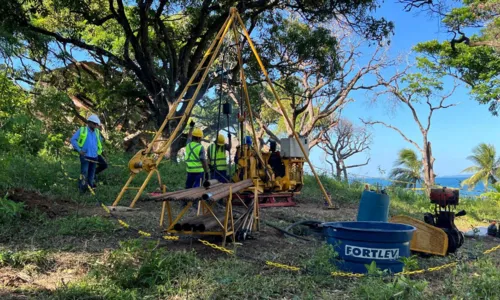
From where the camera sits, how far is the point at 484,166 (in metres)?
28.6

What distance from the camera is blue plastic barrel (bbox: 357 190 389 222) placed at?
6703 millimetres

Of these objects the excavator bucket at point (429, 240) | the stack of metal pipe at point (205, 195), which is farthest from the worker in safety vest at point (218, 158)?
the excavator bucket at point (429, 240)

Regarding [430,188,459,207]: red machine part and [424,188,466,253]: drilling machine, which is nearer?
[424,188,466,253]: drilling machine

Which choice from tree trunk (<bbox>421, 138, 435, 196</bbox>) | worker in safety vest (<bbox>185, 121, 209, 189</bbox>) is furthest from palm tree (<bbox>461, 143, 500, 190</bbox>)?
worker in safety vest (<bbox>185, 121, 209, 189</bbox>)

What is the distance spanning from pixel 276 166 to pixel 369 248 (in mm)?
6361

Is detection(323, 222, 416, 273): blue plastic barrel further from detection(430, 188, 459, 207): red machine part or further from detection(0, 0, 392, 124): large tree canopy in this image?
detection(0, 0, 392, 124): large tree canopy

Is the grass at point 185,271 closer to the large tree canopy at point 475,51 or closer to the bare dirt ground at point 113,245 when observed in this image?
the bare dirt ground at point 113,245

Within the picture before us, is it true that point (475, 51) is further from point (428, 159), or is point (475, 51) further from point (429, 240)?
point (429, 240)

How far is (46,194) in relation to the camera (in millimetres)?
8688

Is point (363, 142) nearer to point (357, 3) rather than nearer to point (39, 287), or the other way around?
point (357, 3)

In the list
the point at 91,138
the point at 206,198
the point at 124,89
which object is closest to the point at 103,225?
the point at 206,198

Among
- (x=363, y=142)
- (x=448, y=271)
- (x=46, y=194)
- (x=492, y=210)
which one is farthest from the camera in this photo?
(x=363, y=142)

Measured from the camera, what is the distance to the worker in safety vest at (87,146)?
8961 millimetres

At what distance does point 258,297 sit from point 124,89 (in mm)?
17526
